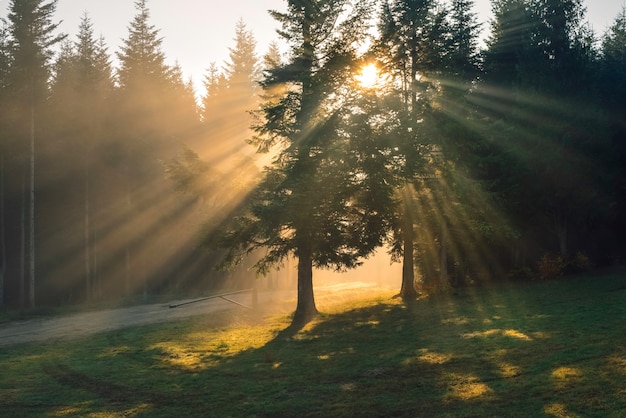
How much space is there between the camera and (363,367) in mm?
13766

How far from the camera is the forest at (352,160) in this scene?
870 inches

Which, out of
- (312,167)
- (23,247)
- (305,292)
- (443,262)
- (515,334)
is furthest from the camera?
(23,247)

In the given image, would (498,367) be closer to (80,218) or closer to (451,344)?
(451,344)

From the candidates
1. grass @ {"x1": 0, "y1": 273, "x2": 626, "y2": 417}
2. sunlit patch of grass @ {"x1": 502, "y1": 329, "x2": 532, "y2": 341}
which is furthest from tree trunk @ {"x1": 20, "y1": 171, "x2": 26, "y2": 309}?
sunlit patch of grass @ {"x1": 502, "y1": 329, "x2": 532, "y2": 341}

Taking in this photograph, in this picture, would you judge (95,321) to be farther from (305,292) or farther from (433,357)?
(433,357)

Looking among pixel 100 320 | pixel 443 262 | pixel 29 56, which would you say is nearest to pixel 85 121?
pixel 29 56

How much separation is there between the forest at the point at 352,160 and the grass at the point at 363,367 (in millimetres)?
4361

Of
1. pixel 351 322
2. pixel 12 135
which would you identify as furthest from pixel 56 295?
pixel 351 322

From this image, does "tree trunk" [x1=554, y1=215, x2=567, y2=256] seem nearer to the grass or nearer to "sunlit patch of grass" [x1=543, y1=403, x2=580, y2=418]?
the grass

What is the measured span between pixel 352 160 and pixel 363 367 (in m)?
9.29

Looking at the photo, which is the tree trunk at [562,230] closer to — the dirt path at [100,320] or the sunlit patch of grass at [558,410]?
the dirt path at [100,320]

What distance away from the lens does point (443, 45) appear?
94.7 ft

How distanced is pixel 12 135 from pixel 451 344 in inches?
1171

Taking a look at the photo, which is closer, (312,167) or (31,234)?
(312,167)
